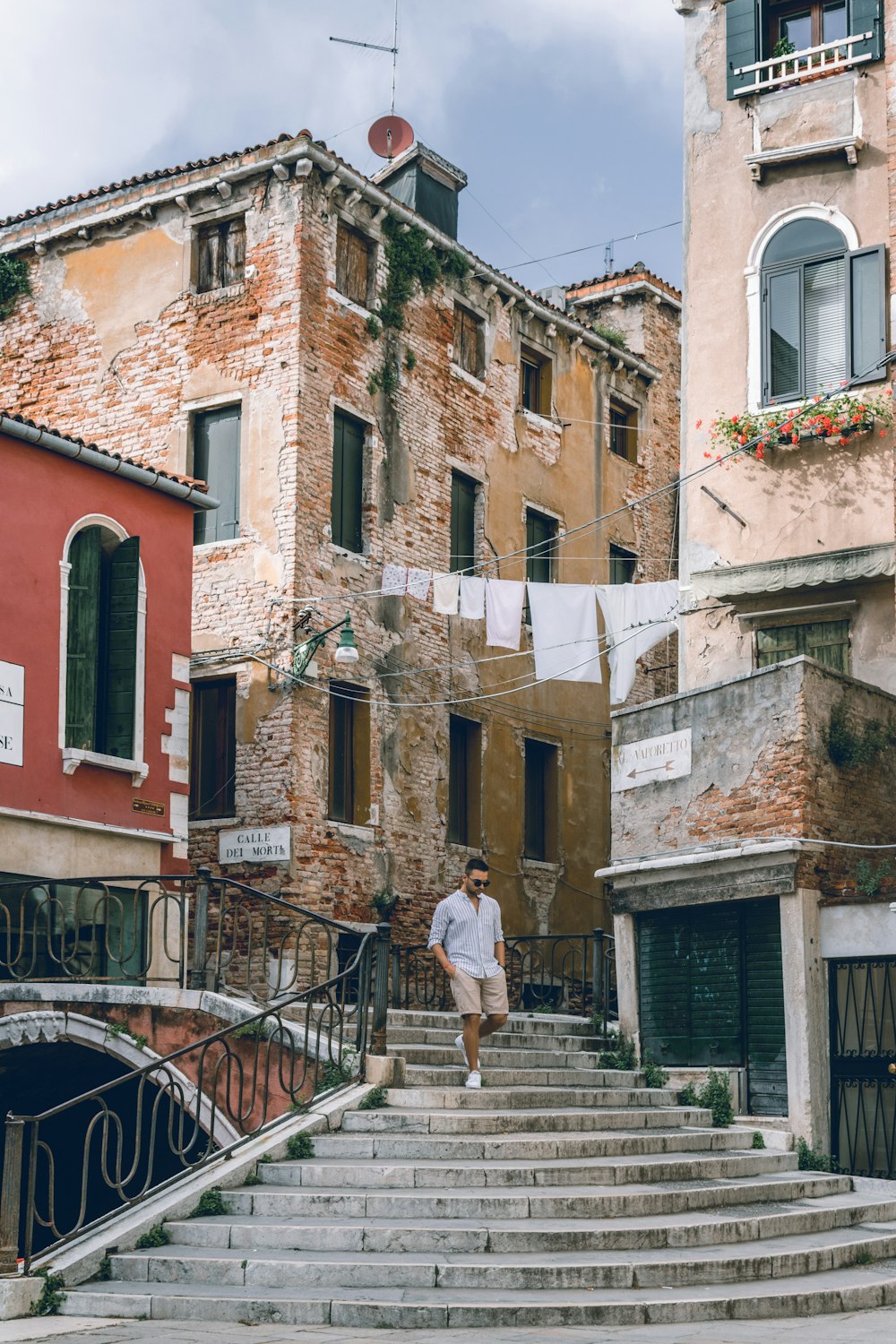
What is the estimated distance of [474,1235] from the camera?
9367mm

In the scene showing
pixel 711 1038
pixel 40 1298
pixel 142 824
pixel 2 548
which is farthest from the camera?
pixel 142 824

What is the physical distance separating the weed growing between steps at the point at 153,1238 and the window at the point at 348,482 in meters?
12.1

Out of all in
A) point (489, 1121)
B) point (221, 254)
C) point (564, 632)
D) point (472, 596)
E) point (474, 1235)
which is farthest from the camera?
point (221, 254)

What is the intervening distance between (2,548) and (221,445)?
18.8 ft

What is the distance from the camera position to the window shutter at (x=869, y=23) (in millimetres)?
16875

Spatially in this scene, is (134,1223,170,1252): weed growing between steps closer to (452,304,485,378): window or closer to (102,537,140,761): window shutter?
(102,537,140,761): window shutter

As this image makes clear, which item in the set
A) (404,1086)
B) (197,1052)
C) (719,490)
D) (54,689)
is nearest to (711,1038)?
(404,1086)

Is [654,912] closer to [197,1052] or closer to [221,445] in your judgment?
[197,1052]

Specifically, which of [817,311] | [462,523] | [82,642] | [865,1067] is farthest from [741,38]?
[865,1067]

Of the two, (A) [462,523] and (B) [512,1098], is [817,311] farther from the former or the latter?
(B) [512,1098]

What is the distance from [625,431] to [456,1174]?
61.9ft

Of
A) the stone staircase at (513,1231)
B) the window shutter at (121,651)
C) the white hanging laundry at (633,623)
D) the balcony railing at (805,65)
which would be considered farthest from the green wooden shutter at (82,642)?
the balcony railing at (805,65)

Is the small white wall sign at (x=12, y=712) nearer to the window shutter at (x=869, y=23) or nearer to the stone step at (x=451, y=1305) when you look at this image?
the stone step at (x=451, y=1305)

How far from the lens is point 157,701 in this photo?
57.4 feet
